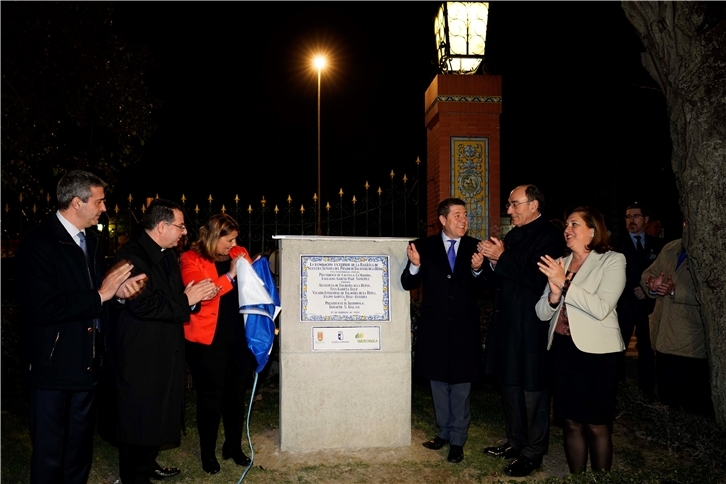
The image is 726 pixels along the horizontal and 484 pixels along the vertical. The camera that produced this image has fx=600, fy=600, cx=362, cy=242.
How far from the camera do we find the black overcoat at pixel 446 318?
4824mm

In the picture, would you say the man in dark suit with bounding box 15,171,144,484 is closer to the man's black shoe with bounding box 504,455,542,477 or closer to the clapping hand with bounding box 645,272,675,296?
the man's black shoe with bounding box 504,455,542,477

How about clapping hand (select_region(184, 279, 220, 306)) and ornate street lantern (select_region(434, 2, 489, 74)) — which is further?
ornate street lantern (select_region(434, 2, 489, 74))

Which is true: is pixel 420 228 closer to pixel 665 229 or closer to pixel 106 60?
pixel 106 60

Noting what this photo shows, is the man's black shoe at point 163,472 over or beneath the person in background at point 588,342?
beneath

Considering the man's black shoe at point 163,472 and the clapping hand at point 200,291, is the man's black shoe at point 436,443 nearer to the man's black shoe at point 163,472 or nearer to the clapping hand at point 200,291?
the man's black shoe at point 163,472

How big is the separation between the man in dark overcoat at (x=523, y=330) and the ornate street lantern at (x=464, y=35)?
3.51 m

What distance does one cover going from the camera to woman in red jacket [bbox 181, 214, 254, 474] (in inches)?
171

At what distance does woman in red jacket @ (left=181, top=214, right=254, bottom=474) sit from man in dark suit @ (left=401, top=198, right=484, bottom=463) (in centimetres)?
140

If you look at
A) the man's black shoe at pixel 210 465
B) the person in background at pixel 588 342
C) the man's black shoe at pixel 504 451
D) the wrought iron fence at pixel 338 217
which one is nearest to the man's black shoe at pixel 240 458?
the man's black shoe at pixel 210 465

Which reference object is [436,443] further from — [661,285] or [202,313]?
[661,285]

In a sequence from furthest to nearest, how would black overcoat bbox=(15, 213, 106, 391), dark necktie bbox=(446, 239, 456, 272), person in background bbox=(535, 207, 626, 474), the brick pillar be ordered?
the brick pillar, dark necktie bbox=(446, 239, 456, 272), person in background bbox=(535, 207, 626, 474), black overcoat bbox=(15, 213, 106, 391)

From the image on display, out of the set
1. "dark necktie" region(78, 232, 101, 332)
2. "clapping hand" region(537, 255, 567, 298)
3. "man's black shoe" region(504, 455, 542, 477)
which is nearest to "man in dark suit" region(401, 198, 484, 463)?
"man's black shoe" region(504, 455, 542, 477)

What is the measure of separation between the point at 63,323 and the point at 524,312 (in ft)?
10.3

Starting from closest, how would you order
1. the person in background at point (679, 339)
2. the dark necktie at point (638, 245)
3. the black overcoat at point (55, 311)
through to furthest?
the black overcoat at point (55, 311) < the person in background at point (679, 339) < the dark necktie at point (638, 245)
